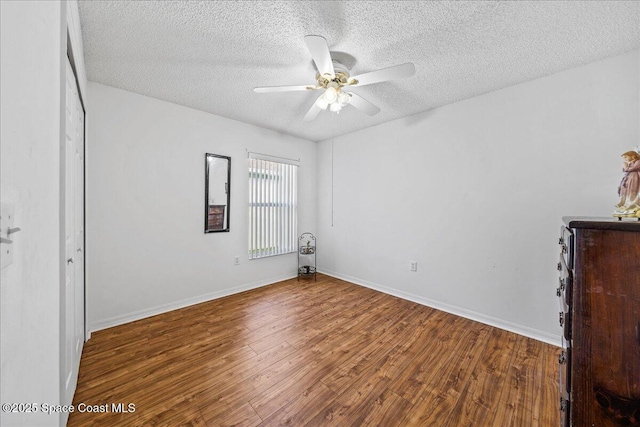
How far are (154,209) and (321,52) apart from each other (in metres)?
2.47

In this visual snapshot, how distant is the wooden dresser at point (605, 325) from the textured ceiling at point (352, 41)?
1482 millimetres

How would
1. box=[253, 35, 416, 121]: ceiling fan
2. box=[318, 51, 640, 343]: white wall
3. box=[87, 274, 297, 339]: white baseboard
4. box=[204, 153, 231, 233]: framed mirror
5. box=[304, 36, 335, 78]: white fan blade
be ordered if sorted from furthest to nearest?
box=[204, 153, 231, 233]: framed mirror
box=[87, 274, 297, 339]: white baseboard
box=[318, 51, 640, 343]: white wall
box=[253, 35, 416, 121]: ceiling fan
box=[304, 36, 335, 78]: white fan blade

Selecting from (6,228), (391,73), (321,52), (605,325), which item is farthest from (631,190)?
(6,228)

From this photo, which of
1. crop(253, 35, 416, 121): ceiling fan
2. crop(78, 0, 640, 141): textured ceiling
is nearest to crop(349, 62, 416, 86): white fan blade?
crop(253, 35, 416, 121): ceiling fan

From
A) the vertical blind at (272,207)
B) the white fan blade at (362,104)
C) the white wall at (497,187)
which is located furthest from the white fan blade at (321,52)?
the vertical blind at (272,207)

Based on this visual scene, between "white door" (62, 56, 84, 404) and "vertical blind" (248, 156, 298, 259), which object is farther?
"vertical blind" (248, 156, 298, 259)

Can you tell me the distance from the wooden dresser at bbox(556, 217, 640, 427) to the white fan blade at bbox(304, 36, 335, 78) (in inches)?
60.9

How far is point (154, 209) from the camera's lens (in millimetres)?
2713

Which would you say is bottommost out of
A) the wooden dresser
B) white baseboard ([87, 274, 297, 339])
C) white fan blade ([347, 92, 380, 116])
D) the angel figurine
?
white baseboard ([87, 274, 297, 339])

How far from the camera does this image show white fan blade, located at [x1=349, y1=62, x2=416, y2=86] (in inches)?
63.1

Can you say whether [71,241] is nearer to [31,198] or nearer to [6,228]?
[31,198]

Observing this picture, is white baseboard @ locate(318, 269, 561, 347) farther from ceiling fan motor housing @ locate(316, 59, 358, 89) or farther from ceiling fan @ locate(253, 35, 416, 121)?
ceiling fan motor housing @ locate(316, 59, 358, 89)

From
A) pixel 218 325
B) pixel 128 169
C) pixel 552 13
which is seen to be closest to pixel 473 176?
pixel 552 13

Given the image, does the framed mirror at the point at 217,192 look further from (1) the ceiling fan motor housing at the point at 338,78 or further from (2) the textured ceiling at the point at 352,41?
(1) the ceiling fan motor housing at the point at 338,78
